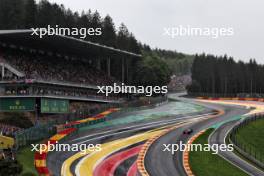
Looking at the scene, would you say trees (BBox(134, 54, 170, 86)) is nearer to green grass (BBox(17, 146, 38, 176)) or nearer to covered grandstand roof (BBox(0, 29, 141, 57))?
covered grandstand roof (BBox(0, 29, 141, 57))

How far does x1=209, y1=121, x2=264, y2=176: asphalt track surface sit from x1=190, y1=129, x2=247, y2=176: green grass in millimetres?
821

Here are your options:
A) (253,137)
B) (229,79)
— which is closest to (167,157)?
(253,137)

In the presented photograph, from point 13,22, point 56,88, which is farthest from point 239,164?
point 13,22

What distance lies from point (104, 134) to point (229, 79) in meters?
116

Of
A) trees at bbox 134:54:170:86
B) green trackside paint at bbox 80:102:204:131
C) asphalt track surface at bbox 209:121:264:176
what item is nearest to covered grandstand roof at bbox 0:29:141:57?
green trackside paint at bbox 80:102:204:131

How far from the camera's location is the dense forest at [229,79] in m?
160

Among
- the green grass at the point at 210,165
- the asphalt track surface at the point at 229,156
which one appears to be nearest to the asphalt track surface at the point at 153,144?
the asphalt track surface at the point at 229,156

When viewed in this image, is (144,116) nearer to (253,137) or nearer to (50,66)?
(253,137)

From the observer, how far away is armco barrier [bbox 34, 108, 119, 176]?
37438 mm

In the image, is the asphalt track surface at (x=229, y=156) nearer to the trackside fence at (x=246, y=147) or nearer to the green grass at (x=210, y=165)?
the green grass at (x=210, y=165)

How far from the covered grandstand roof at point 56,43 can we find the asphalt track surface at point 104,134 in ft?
69.3

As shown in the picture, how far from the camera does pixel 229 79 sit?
16262cm

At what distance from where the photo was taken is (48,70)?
78438 mm

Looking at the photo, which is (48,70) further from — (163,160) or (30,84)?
(163,160)
